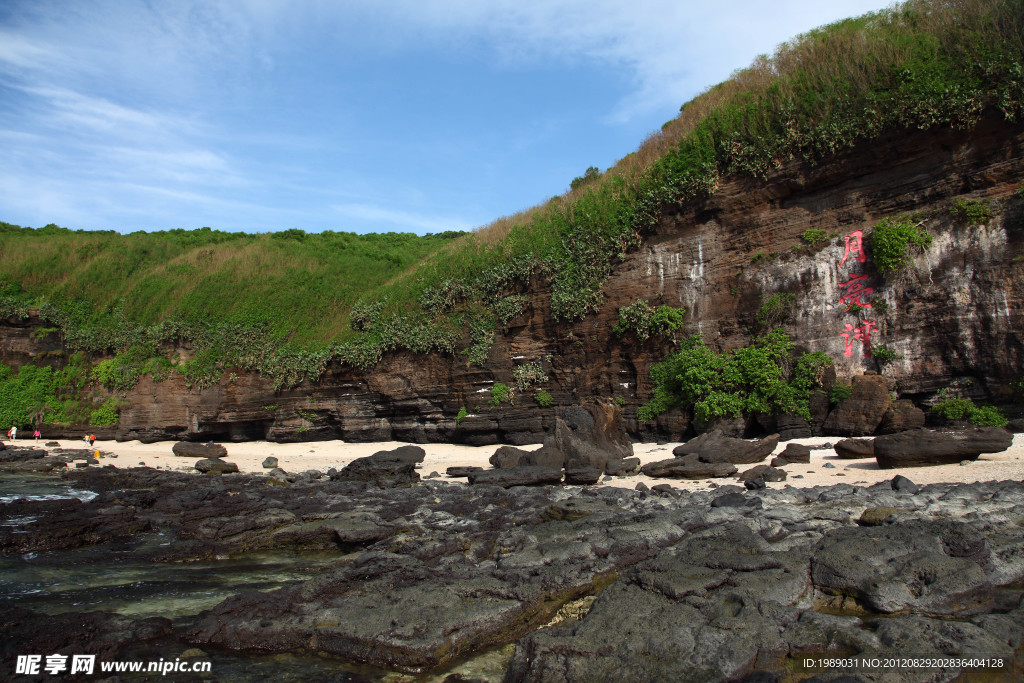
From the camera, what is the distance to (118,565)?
24.9ft

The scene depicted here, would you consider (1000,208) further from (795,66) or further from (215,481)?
(215,481)

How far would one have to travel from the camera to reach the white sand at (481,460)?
32.7ft

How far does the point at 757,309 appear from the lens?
16.5 metres

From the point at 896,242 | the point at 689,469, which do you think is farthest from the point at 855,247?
the point at 689,469

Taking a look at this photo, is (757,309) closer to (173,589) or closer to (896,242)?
(896,242)

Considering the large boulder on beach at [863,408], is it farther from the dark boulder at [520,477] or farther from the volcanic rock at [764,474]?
the dark boulder at [520,477]

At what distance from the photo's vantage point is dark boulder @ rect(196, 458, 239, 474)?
16094mm

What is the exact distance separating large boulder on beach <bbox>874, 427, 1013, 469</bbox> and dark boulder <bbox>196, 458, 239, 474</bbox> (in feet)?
51.5

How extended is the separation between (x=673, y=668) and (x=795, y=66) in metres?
18.3

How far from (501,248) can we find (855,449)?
44.8 ft

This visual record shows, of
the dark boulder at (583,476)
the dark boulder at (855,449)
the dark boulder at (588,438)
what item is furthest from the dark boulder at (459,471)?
the dark boulder at (855,449)

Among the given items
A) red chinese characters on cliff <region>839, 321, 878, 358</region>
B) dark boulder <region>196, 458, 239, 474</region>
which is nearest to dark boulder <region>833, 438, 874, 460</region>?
red chinese characters on cliff <region>839, 321, 878, 358</region>

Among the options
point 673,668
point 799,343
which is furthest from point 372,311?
point 673,668

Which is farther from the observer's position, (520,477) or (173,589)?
(520,477)
